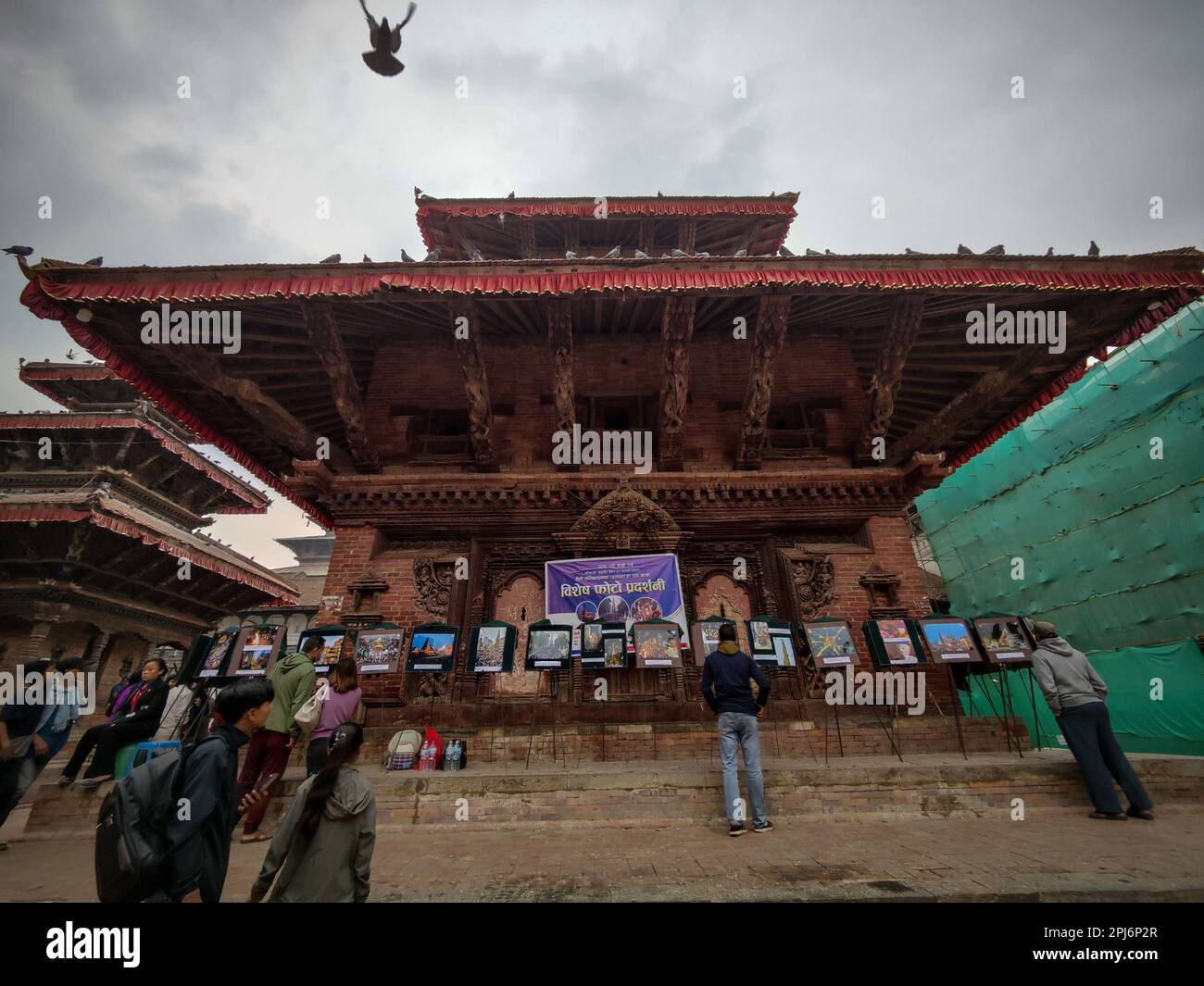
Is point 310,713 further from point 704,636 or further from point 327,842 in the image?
point 704,636

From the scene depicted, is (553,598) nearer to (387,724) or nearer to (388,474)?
(387,724)

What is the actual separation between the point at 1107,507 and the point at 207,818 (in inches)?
769

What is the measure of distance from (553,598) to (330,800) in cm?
596

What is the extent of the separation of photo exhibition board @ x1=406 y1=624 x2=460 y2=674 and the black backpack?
5.06 m

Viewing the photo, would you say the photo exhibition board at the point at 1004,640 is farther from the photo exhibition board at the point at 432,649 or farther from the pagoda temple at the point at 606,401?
the photo exhibition board at the point at 432,649

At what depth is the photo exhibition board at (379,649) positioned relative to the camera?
743 cm

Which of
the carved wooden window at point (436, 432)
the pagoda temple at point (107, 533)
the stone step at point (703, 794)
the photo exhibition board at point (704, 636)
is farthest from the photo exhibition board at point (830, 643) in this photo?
the pagoda temple at point (107, 533)

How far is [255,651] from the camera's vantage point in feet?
24.7

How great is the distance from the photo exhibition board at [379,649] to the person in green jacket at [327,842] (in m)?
4.87

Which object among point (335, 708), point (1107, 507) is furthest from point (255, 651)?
point (1107, 507)

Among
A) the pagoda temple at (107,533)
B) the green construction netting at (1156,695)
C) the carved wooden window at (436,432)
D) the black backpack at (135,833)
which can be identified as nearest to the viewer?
the black backpack at (135,833)
